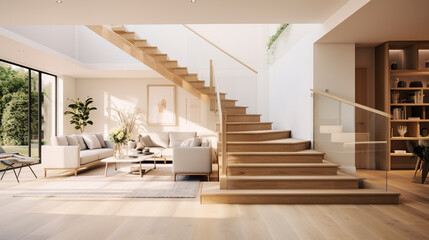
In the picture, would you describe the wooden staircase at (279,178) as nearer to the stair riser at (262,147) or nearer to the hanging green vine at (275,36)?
the stair riser at (262,147)

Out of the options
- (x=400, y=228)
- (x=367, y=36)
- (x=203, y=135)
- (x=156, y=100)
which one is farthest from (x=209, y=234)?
(x=156, y=100)

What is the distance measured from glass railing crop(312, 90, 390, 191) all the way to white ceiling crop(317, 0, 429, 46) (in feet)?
3.72

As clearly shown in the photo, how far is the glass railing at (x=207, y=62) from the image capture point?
6.79m

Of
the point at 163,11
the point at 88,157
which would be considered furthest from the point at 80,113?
the point at 163,11

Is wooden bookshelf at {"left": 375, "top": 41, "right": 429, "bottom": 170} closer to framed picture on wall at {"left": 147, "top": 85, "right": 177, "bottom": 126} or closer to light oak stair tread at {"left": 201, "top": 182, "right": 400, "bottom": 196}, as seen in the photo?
light oak stair tread at {"left": 201, "top": 182, "right": 400, "bottom": 196}

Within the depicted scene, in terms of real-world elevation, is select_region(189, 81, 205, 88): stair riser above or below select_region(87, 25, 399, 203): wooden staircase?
above

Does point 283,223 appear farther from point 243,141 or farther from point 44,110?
point 44,110

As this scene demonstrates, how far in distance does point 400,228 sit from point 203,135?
265 inches

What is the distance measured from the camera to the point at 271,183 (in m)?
4.40

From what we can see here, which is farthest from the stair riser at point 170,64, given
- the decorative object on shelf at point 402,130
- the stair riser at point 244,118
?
the decorative object on shelf at point 402,130

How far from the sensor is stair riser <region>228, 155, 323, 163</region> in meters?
4.92

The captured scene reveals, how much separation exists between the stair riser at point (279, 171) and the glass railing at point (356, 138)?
29 centimetres

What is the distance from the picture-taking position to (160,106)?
31.3ft

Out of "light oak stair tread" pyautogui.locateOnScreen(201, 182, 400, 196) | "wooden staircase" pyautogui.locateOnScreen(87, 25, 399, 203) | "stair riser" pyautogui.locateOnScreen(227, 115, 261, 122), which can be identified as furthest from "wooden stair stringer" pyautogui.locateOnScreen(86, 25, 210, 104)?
"light oak stair tread" pyautogui.locateOnScreen(201, 182, 400, 196)
